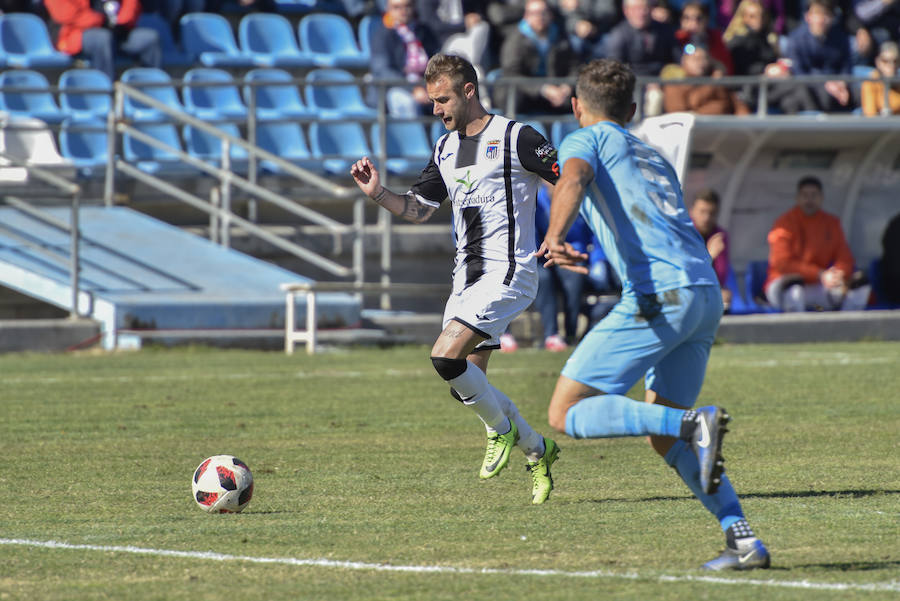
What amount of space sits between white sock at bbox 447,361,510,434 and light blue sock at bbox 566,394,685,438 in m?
1.69

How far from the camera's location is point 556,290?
16.6m

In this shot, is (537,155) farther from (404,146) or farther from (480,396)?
(404,146)

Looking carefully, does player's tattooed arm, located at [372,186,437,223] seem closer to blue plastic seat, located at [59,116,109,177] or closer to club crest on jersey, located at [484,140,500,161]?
club crest on jersey, located at [484,140,500,161]

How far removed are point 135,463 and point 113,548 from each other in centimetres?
255

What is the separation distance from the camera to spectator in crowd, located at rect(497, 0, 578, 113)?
18266 mm

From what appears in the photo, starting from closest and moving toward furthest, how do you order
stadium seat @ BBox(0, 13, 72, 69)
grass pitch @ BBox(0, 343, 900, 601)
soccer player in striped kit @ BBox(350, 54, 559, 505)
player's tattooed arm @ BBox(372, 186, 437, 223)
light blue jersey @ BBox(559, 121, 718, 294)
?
grass pitch @ BBox(0, 343, 900, 601) → light blue jersey @ BBox(559, 121, 718, 294) → soccer player in striped kit @ BBox(350, 54, 559, 505) → player's tattooed arm @ BBox(372, 186, 437, 223) → stadium seat @ BBox(0, 13, 72, 69)

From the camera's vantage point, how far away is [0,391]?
11672 mm

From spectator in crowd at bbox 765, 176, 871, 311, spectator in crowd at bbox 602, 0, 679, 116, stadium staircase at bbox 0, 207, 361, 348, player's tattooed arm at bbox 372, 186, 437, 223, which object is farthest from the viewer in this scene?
spectator in crowd at bbox 602, 0, 679, 116

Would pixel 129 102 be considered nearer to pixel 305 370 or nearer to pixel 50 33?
pixel 50 33

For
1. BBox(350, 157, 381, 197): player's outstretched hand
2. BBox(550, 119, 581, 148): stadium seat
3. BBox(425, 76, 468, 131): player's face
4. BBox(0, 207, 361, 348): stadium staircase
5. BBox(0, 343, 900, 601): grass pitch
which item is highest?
BBox(425, 76, 468, 131): player's face

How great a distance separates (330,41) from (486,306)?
47.6ft

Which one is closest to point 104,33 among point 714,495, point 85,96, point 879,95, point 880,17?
point 85,96

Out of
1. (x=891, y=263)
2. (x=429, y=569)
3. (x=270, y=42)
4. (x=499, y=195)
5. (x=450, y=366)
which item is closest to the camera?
(x=429, y=569)

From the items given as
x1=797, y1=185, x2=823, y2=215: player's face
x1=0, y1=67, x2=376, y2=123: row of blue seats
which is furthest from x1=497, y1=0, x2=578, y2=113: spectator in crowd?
x1=797, y1=185, x2=823, y2=215: player's face
